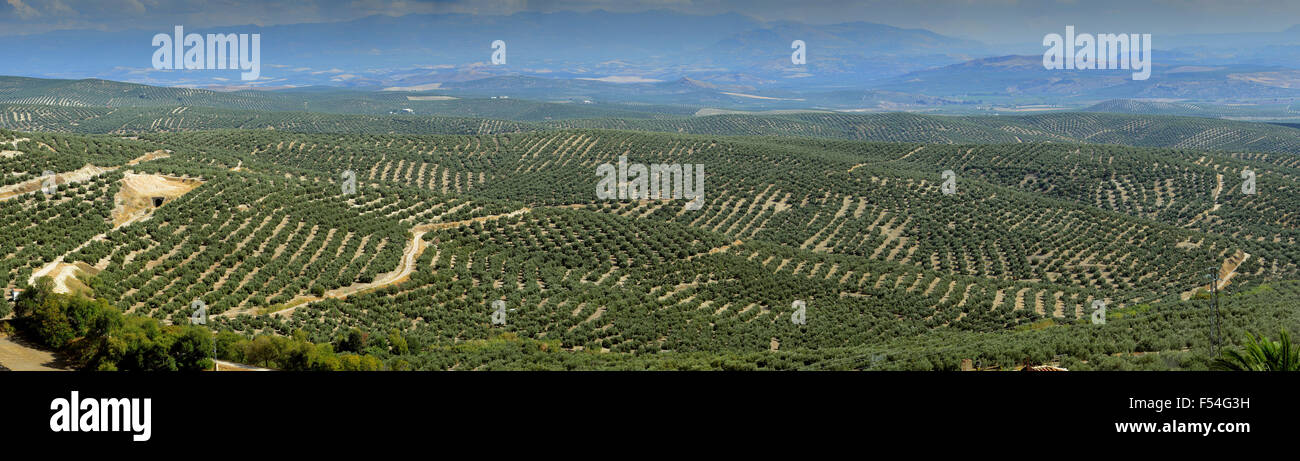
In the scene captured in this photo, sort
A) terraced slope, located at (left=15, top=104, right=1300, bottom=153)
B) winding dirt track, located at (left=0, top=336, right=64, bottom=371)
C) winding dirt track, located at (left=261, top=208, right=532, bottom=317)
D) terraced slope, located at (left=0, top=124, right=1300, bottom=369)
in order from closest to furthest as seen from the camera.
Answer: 1. winding dirt track, located at (left=0, top=336, right=64, bottom=371)
2. terraced slope, located at (left=0, top=124, right=1300, bottom=369)
3. winding dirt track, located at (left=261, top=208, right=532, bottom=317)
4. terraced slope, located at (left=15, top=104, right=1300, bottom=153)

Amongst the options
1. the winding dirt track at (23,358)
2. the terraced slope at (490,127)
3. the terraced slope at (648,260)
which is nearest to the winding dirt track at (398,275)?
the terraced slope at (648,260)

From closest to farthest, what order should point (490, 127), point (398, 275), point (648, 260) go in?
point (398, 275) → point (648, 260) → point (490, 127)

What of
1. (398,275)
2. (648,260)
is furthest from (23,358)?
(648,260)

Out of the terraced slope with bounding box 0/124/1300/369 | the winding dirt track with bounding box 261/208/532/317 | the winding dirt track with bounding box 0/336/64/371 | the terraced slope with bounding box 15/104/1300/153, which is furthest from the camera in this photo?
the terraced slope with bounding box 15/104/1300/153

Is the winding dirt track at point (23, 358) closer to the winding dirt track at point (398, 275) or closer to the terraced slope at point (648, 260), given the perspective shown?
the terraced slope at point (648, 260)

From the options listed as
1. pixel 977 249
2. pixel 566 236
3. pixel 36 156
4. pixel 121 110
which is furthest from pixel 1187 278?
pixel 121 110

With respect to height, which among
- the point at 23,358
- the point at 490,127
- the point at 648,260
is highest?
the point at 490,127

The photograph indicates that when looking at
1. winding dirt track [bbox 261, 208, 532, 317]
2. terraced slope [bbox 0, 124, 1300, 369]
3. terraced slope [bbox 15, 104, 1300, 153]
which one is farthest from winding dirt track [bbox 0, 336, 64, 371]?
terraced slope [bbox 15, 104, 1300, 153]

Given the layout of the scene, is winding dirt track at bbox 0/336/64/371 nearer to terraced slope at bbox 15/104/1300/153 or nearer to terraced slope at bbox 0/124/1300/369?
terraced slope at bbox 0/124/1300/369

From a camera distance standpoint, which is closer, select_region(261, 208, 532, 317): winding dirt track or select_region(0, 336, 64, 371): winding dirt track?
select_region(0, 336, 64, 371): winding dirt track

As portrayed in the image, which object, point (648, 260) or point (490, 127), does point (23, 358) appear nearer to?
point (648, 260)

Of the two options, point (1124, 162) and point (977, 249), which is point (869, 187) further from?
point (1124, 162)
